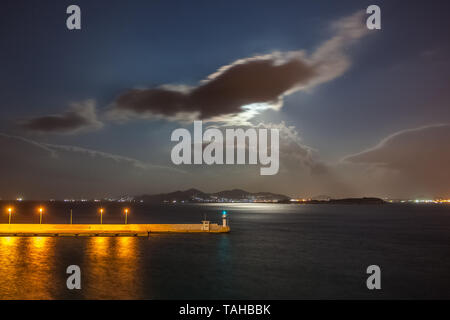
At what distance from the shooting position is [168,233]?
60281mm

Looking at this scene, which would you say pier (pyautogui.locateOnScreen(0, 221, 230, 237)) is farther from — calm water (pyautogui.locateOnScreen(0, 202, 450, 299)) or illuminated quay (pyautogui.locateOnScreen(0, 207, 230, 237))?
calm water (pyautogui.locateOnScreen(0, 202, 450, 299))

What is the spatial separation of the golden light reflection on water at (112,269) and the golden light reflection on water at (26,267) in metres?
3.32

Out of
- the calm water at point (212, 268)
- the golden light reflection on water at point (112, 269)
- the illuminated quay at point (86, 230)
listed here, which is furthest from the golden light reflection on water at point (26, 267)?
the golden light reflection on water at point (112, 269)

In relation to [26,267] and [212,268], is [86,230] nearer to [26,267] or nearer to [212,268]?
[26,267]

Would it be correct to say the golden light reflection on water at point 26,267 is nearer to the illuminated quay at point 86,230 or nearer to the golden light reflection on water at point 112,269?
the illuminated quay at point 86,230

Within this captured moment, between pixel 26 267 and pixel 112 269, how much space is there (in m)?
8.14

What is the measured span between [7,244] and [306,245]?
41.1 meters

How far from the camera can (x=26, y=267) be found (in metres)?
34.0

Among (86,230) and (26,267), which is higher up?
(86,230)

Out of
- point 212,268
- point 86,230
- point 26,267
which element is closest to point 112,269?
point 26,267

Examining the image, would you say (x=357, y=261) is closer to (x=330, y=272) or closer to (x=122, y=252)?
(x=330, y=272)

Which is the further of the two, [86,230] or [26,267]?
[86,230]

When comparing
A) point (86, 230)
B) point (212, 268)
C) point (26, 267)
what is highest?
point (86, 230)
